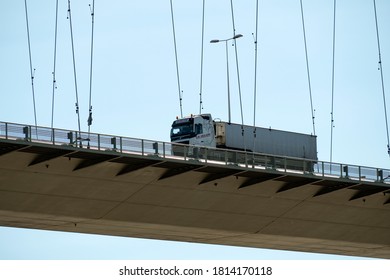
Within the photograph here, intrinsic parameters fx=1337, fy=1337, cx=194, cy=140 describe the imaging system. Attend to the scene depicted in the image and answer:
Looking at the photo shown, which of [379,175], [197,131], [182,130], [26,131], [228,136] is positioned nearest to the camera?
[26,131]

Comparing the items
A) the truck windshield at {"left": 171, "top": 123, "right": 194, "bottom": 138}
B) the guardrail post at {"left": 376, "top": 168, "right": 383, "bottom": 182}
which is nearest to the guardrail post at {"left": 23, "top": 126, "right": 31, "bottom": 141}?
the truck windshield at {"left": 171, "top": 123, "right": 194, "bottom": 138}

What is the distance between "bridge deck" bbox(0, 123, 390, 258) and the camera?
76062 mm

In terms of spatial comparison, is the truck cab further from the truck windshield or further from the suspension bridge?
the suspension bridge

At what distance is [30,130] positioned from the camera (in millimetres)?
73188

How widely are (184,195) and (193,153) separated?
2724 mm

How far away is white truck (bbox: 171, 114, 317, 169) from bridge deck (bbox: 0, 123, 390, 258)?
7158mm

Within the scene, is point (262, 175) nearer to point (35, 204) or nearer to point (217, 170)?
point (217, 170)


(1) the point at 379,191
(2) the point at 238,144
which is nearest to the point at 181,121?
(2) the point at 238,144

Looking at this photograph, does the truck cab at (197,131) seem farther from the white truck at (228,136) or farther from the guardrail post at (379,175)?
the guardrail post at (379,175)

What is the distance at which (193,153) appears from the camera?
8312cm

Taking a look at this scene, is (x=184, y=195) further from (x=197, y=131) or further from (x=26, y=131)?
(x=197, y=131)

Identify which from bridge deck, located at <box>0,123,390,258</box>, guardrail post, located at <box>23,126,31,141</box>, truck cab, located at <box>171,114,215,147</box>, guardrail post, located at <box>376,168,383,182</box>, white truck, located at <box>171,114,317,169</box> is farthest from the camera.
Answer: white truck, located at <box>171,114,317,169</box>

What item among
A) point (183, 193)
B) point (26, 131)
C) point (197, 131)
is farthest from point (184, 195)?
point (197, 131)

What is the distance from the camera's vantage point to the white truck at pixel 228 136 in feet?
329
